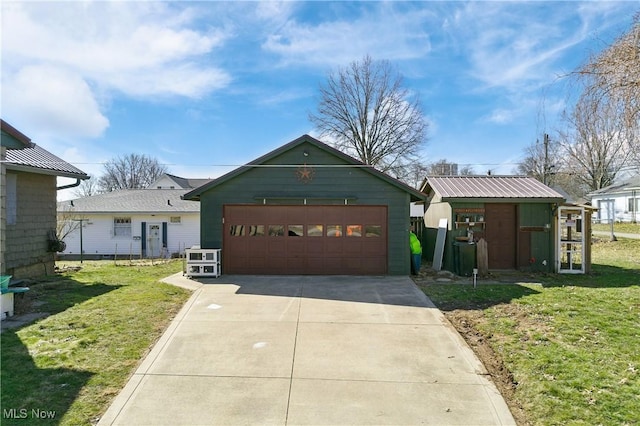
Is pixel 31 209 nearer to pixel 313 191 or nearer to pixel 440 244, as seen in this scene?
pixel 313 191

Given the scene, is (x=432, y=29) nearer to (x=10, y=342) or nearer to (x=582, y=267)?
(x=582, y=267)

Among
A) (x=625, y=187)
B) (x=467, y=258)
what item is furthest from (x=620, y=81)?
(x=625, y=187)

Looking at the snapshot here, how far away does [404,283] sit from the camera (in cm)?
1015

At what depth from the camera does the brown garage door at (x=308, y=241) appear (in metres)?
11.4

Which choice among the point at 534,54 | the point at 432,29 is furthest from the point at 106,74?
the point at 534,54

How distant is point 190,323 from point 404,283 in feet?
18.8

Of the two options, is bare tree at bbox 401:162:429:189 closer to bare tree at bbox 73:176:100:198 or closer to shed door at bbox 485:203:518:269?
shed door at bbox 485:203:518:269

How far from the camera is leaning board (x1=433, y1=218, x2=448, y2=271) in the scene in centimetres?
1248

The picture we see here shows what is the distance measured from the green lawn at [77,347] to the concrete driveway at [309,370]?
0.95 feet

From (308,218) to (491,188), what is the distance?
632 cm

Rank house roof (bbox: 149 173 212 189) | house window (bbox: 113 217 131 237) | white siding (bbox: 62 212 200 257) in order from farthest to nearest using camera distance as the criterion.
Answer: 1. house roof (bbox: 149 173 212 189)
2. house window (bbox: 113 217 131 237)
3. white siding (bbox: 62 212 200 257)

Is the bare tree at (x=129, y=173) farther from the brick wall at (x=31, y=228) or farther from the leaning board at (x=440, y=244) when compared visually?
the leaning board at (x=440, y=244)

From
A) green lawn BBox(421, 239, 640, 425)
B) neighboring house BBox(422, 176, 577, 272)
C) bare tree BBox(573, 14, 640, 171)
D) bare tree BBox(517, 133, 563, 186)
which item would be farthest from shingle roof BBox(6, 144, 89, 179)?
bare tree BBox(517, 133, 563, 186)

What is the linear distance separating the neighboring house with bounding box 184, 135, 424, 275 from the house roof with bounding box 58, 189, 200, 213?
9891 millimetres
